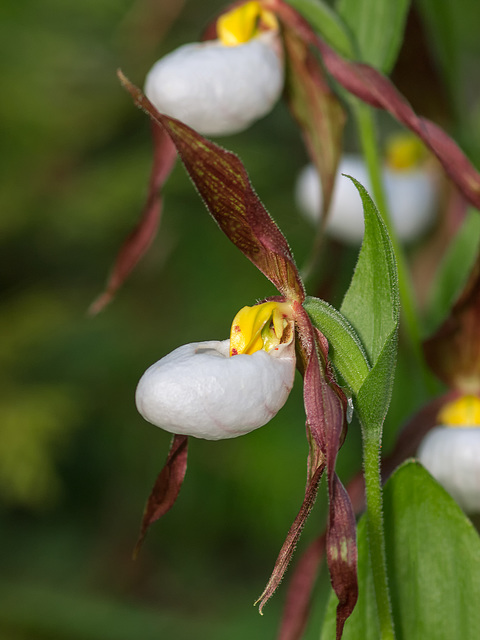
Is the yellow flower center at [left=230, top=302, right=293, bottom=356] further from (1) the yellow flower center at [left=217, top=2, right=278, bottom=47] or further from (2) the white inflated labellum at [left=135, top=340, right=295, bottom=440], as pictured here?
(1) the yellow flower center at [left=217, top=2, right=278, bottom=47]

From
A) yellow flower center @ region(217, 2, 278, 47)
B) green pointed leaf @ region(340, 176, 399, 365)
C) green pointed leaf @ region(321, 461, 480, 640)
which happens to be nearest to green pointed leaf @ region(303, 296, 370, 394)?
green pointed leaf @ region(340, 176, 399, 365)

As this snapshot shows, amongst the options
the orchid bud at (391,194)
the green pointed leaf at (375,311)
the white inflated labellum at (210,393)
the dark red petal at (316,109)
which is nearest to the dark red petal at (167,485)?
the white inflated labellum at (210,393)

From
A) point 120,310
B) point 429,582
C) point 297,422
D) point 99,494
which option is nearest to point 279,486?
point 297,422

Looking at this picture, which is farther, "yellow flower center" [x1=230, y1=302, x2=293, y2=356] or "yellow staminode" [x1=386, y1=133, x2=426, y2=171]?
"yellow staminode" [x1=386, y1=133, x2=426, y2=171]

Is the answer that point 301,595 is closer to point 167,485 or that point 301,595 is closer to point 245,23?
point 167,485

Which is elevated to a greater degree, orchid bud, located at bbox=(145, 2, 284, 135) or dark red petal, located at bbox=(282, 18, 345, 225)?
orchid bud, located at bbox=(145, 2, 284, 135)

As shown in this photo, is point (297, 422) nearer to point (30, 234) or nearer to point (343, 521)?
point (30, 234)

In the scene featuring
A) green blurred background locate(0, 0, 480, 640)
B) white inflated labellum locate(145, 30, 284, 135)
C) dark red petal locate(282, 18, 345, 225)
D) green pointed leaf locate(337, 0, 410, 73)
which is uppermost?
white inflated labellum locate(145, 30, 284, 135)
